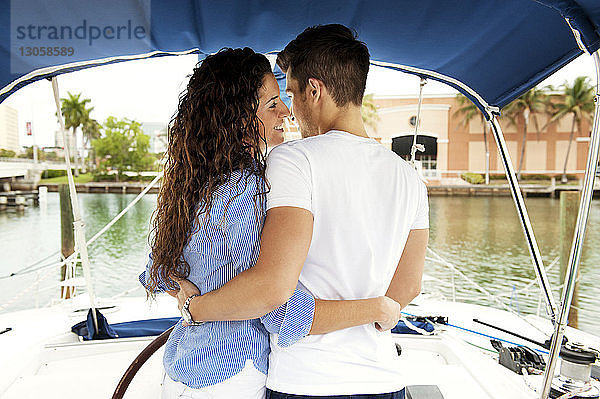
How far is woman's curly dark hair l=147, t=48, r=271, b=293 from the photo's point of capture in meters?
0.88

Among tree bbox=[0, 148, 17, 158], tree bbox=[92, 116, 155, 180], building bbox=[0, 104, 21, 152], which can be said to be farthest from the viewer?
tree bbox=[92, 116, 155, 180]

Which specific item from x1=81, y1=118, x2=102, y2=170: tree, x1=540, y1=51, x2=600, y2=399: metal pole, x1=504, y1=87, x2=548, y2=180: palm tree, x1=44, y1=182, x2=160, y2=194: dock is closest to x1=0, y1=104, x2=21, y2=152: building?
x1=44, y1=182, x2=160, y2=194: dock

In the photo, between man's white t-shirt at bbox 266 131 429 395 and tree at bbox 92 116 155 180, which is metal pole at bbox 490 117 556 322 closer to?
man's white t-shirt at bbox 266 131 429 395

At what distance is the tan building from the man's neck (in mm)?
20966

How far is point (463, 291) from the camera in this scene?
12664mm

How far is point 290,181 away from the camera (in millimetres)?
815

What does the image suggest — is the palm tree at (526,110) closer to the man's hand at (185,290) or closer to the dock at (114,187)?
the dock at (114,187)

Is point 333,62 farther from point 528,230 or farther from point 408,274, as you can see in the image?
point 528,230

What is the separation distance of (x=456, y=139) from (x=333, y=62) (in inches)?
889

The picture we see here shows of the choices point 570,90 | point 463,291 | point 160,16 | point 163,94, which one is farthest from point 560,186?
point 160,16

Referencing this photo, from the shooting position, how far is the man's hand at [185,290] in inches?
34.8

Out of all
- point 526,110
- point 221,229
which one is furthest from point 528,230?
point 526,110

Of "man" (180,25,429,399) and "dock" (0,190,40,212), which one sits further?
"dock" (0,190,40,212)

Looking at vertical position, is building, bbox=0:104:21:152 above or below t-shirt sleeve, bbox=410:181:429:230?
above
